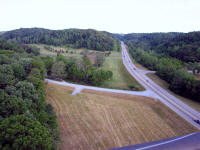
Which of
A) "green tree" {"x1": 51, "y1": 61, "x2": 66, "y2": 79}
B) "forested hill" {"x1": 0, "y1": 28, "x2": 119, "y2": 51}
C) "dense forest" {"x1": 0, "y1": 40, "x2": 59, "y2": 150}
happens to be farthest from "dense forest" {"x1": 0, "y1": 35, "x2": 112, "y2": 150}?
"forested hill" {"x1": 0, "y1": 28, "x2": 119, "y2": 51}

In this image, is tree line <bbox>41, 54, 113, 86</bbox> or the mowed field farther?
tree line <bbox>41, 54, 113, 86</bbox>

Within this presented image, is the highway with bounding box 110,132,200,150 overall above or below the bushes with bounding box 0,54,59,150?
below

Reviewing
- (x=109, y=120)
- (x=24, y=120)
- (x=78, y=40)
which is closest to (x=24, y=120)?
(x=24, y=120)

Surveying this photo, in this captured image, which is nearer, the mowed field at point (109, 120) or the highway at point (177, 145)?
the highway at point (177, 145)

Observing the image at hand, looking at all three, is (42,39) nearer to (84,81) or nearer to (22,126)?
(84,81)

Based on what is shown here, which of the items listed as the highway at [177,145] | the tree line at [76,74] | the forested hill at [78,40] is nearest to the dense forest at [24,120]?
the highway at [177,145]

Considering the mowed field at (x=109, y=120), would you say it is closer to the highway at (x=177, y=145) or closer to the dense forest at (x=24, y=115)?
the highway at (x=177, y=145)

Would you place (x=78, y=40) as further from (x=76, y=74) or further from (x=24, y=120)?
(x=24, y=120)

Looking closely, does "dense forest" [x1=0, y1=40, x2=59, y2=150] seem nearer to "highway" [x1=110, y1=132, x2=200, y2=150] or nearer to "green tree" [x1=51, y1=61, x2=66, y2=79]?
"highway" [x1=110, y1=132, x2=200, y2=150]
